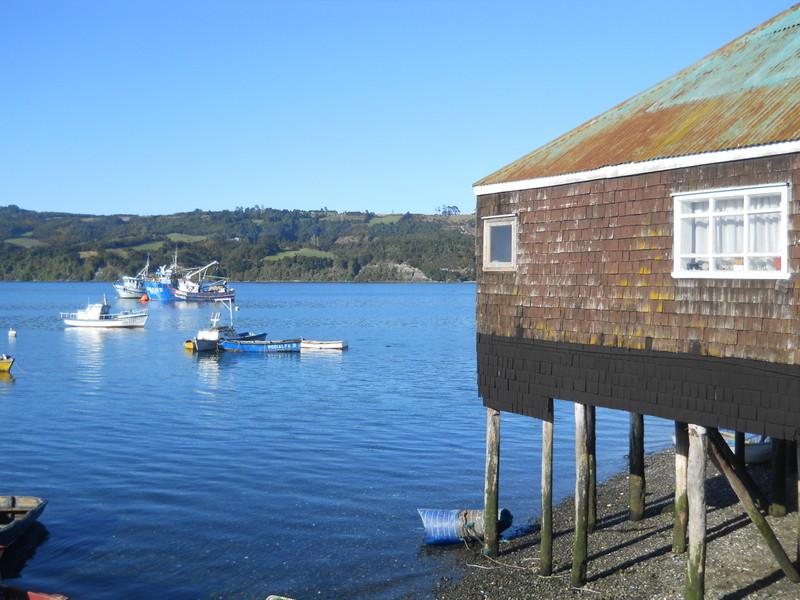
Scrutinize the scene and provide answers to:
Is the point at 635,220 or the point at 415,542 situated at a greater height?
the point at 635,220

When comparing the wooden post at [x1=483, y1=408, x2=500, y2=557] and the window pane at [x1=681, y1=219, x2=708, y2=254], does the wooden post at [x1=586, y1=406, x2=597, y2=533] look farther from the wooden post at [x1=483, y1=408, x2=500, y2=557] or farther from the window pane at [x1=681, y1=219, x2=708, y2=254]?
the window pane at [x1=681, y1=219, x2=708, y2=254]

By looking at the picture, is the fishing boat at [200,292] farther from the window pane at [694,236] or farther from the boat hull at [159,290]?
the window pane at [694,236]

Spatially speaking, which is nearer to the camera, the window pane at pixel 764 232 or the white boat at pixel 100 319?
the window pane at pixel 764 232

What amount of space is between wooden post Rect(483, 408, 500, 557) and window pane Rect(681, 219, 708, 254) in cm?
619

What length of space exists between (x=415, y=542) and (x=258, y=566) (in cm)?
398

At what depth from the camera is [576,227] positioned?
15.2m

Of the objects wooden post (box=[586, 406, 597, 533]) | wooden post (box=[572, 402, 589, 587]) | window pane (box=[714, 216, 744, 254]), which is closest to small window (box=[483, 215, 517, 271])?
wooden post (box=[572, 402, 589, 587])

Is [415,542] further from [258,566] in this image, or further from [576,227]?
[576,227]

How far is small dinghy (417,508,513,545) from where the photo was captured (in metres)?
20.1

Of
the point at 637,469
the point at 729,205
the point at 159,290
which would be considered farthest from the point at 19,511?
the point at 159,290

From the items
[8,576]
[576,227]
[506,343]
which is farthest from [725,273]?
[8,576]

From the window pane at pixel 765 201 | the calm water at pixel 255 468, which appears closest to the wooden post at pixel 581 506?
the calm water at pixel 255 468

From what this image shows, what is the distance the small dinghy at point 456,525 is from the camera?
2014 centimetres

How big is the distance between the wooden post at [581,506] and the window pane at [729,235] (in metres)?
4.40
